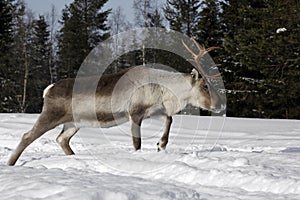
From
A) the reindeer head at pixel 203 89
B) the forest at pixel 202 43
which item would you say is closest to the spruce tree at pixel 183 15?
the forest at pixel 202 43

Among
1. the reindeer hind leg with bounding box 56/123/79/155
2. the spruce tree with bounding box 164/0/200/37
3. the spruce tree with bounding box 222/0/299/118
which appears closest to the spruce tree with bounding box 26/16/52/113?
the spruce tree with bounding box 164/0/200/37

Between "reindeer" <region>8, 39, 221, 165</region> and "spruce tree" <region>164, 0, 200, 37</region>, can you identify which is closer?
"reindeer" <region>8, 39, 221, 165</region>

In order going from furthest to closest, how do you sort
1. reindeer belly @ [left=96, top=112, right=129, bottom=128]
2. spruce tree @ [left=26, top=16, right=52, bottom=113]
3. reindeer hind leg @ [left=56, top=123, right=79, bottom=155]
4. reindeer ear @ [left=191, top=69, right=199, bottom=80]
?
spruce tree @ [left=26, top=16, right=52, bottom=113] → reindeer ear @ [left=191, top=69, right=199, bottom=80] → reindeer hind leg @ [left=56, top=123, right=79, bottom=155] → reindeer belly @ [left=96, top=112, right=129, bottom=128]

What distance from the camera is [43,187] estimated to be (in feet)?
10.5

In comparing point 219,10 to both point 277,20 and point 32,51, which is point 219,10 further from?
point 32,51

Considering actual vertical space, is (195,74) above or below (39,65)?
below

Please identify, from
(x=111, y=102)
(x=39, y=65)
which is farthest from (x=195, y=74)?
(x=39, y=65)

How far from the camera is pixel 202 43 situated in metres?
23.0

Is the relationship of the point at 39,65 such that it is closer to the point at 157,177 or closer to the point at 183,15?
the point at 183,15

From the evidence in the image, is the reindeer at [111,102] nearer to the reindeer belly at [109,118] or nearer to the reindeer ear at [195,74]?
the reindeer belly at [109,118]

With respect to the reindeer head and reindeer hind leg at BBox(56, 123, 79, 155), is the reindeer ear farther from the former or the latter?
reindeer hind leg at BBox(56, 123, 79, 155)

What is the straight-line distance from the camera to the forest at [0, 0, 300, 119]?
1786 centimetres

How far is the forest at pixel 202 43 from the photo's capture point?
1786cm

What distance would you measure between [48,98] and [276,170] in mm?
3704
